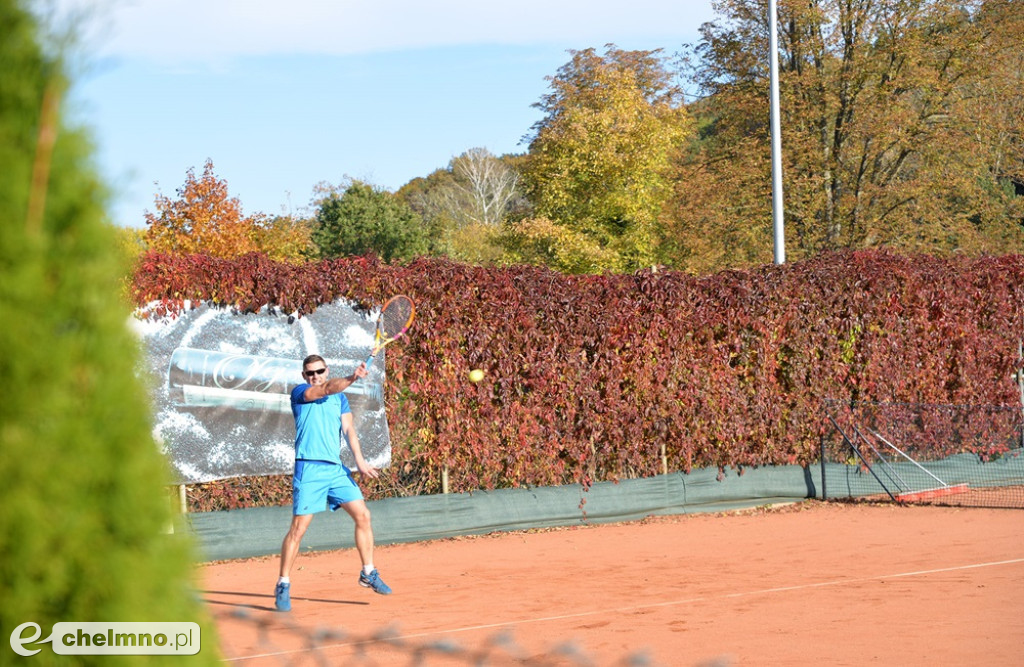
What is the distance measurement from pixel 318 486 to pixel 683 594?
9.84 feet

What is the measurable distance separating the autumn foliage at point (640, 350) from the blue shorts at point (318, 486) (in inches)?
139

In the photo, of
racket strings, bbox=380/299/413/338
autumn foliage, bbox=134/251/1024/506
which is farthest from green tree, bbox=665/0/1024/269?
racket strings, bbox=380/299/413/338

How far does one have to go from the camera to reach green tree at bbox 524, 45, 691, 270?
133ft

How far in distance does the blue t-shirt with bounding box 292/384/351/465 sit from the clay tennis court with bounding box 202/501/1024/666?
1.22 metres

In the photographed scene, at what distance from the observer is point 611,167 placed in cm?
4044

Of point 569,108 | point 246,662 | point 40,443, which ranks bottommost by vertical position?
→ point 246,662

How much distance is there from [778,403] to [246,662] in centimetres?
932

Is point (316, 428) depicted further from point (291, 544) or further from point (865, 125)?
point (865, 125)

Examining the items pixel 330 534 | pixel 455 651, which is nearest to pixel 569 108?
pixel 330 534

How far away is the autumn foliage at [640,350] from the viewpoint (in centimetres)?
1265

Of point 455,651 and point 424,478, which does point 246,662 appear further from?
point 424,478

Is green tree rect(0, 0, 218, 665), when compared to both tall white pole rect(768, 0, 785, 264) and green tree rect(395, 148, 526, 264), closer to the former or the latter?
tall white pole rect(768, 0, 785, 264)

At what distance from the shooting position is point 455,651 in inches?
99.2

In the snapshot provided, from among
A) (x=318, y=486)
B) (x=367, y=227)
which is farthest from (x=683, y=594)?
(x=367, y=227)
